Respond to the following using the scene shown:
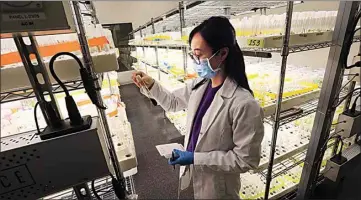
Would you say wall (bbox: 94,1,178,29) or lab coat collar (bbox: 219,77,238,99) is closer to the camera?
lab coat collar (bbox: 219,77,238,99)

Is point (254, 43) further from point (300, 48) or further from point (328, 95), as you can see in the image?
point (328, 95)

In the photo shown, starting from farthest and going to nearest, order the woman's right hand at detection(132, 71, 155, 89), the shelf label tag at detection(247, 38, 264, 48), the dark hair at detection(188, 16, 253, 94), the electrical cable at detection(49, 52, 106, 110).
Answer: the woman's right hand at detection(132, 71, 155, 89) → the shelf label tag at detection(247, 38, 264, 48) → the dark hair at detection(188, 16, 253, 94) → the electrical cable at detection(49, 52, 106, 110)

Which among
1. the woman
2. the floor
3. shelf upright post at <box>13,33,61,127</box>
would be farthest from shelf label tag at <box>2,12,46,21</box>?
the floor

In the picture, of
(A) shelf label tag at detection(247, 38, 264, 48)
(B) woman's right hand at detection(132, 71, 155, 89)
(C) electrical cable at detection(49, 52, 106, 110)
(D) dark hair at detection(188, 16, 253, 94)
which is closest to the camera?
(C) electrical cable at detection(49, 52, 106, 110)

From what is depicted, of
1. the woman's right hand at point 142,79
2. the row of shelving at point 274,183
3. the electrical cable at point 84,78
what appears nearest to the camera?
the electrical cable at point 84,78

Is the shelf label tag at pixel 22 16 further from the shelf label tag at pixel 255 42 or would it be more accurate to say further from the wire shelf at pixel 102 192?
the shelf label tag at pixel 255 42

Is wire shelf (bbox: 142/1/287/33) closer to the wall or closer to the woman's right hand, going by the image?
the woman's right hand

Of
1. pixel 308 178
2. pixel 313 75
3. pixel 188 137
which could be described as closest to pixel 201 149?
pixel 188 137

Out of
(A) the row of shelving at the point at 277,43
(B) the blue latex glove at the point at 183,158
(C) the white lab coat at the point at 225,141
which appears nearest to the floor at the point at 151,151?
(C) the white lab coat at the point at 225,141

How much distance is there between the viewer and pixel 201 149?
0.84 m

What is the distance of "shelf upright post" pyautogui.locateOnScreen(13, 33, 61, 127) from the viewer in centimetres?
52

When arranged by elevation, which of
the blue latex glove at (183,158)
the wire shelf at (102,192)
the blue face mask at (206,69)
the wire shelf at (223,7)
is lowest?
the wire shelf at (102,192)

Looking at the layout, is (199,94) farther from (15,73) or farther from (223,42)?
(15,73)

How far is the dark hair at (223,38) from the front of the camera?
0.68 meters
